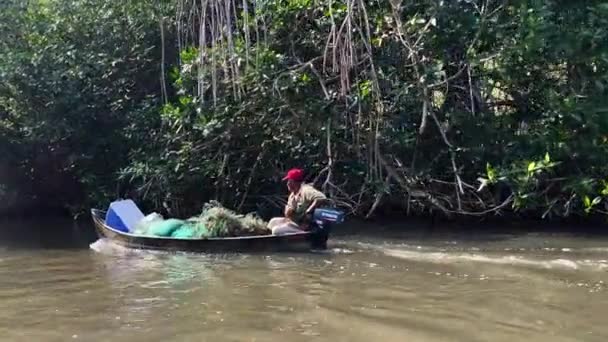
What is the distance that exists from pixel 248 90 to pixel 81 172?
3.61 metres

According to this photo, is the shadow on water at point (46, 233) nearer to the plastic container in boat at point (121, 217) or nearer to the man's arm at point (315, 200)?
the plastic container in boat at point (121, 217)

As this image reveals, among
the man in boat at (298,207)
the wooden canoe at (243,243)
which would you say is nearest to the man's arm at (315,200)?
the man in boat at (298,207)

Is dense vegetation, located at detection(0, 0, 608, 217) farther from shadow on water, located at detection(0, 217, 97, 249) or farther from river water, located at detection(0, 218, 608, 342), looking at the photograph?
river water, located at detection(0, 218, 608, 342)

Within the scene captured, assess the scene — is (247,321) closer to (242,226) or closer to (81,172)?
(242,226)

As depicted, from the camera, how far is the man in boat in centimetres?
1143

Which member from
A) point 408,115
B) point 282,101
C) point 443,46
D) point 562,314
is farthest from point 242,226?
point 562,314

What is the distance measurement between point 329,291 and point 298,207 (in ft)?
9.31

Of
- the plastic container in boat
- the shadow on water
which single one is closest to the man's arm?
the plastic container in boat

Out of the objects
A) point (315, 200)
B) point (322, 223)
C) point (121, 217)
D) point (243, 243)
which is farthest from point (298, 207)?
point (121, 217)

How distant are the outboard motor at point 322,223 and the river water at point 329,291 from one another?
31cm

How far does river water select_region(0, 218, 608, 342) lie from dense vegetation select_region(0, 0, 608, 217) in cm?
102

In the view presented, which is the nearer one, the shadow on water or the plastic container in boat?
the plastic container in boat

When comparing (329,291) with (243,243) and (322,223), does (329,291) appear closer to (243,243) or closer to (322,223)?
(322,223)

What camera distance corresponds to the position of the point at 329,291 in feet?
29.0
